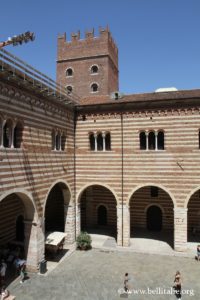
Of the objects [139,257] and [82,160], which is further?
[82,160]

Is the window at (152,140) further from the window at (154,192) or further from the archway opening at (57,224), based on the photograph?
the archway opening at (57,224)

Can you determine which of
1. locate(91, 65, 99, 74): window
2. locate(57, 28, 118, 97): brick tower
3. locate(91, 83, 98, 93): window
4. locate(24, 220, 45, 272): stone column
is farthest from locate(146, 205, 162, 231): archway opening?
locate(91, 65, 99, 74): window

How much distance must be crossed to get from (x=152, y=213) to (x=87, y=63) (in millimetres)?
20626

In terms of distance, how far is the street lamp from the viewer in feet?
42.4

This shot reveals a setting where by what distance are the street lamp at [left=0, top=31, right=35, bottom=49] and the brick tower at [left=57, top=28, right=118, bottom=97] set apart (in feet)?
→ 70.8

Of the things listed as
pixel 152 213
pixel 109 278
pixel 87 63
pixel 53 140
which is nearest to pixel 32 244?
pixel 109 278

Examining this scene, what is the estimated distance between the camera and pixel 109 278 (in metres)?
15.4

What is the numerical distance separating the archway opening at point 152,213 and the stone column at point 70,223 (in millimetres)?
5230

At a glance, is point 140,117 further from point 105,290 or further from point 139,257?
point 105,290

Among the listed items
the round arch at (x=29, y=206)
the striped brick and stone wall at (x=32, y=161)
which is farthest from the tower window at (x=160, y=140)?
the round arch at (x=29, y=206)

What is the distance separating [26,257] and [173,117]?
42.7ft

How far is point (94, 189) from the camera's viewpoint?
25141 mm

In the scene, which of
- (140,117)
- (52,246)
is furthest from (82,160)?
(52,246)

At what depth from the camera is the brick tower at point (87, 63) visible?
114 ft
